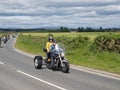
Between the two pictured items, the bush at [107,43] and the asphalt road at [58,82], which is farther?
the bush at [107,43]

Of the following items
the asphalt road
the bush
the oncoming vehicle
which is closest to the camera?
the asphalt road

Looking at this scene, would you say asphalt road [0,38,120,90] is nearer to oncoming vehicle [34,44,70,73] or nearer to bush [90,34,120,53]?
oncoming vehicle [34,44,70,73]

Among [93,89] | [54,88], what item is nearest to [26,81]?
[54,88]

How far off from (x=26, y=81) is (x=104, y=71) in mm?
4995

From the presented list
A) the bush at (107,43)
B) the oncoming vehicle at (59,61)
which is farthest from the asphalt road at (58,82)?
the bush at (107,43)

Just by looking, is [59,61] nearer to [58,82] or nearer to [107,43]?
[58,82]

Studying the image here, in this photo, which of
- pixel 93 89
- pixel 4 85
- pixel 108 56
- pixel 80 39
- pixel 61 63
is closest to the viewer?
pixel 93 89

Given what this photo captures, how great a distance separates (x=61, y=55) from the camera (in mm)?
17844

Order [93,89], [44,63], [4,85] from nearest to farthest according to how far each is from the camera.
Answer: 1. [93,89]
2. [4,85]
3. [44,63]

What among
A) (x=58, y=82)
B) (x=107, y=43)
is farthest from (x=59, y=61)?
(x=107, y=43)

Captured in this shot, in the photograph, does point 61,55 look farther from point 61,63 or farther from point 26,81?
point 26,81

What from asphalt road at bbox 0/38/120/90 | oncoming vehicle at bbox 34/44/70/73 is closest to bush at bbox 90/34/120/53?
oncoming vehicle at bbox 34/44/70/73

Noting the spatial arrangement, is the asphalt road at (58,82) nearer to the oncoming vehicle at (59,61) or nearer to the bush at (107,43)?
the oncoming vehicle at (59,61)

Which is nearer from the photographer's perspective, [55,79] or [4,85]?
[4,85]
